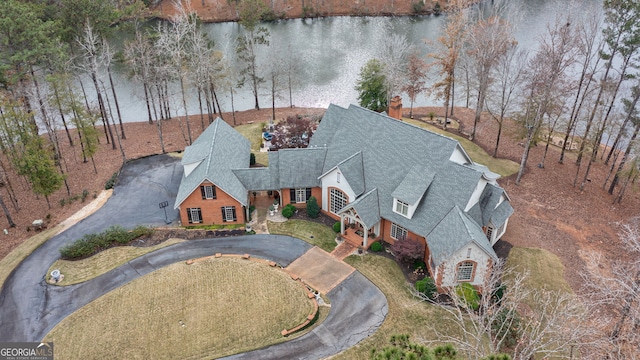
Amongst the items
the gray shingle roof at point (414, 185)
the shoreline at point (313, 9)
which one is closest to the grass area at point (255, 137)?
the gray shingle roof at point (414, 185)

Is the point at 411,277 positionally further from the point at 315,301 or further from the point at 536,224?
the point at 536,224

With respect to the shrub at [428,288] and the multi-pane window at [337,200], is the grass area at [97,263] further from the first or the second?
the shrub at [428,288]

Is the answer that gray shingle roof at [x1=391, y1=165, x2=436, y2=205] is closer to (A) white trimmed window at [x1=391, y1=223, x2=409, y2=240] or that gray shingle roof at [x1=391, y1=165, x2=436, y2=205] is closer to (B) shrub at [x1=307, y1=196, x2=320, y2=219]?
(A) white trimmed window at [x1=391, y1=223, x2=409, y2=240]

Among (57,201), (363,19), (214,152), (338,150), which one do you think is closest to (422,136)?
(338,150)

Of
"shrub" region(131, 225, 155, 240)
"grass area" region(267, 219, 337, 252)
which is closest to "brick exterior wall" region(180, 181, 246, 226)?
"shrub" region(131, 225, 155, 240)

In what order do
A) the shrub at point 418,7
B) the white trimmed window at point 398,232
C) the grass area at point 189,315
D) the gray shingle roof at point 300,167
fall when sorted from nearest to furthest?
the grass area at point 189,315 < the white trimmed window at point 398,232 < the gray shingle roof at point 300,167 < the shrub at point 418,7

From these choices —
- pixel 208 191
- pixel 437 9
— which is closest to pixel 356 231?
pixel 208 191

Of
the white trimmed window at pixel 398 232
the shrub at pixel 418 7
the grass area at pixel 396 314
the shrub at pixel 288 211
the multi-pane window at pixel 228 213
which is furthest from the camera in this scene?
the shrub at pixel 418 7

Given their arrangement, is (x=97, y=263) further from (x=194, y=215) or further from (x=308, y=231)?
(x=308, y=231)
